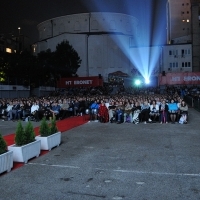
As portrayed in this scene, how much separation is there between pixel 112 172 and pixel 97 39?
72.5m

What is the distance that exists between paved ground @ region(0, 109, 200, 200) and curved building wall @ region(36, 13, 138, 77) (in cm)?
6515

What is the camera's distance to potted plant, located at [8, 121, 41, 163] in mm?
7531

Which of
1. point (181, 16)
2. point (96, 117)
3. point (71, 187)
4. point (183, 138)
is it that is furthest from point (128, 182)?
point (181, 16)

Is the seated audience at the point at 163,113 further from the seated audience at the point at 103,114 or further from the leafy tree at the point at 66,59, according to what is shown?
the leafy tree at the point at 66,59

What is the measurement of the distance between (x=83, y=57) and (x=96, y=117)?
→ 5978 centimetres

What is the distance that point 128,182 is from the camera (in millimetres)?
5914

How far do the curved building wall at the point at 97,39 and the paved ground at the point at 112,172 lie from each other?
65.1m

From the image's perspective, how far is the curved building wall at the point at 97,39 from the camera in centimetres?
7556

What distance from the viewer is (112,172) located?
6.66m

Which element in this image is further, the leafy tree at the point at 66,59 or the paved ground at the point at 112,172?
the leafy tree at the point at 66,59

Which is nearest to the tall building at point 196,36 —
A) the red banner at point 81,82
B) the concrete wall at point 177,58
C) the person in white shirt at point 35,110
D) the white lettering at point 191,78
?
the concrete wall at point 177,58

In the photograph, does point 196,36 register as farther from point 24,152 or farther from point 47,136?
point 24,152

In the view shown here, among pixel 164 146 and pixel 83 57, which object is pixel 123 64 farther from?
pixel 164 146

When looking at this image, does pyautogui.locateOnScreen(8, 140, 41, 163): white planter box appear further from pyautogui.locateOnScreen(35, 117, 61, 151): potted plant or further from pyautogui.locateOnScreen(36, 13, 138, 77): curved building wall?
pyautogui.locateOnScreen(36, 13, 138, 77): curved building wall
